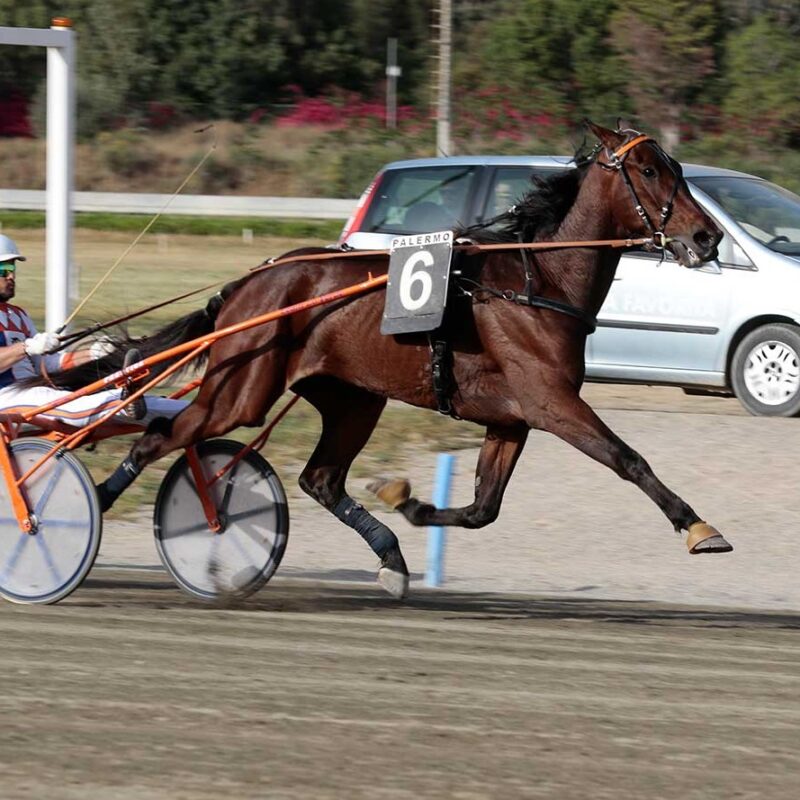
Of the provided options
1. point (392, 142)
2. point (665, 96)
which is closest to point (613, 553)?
point (392, 142)

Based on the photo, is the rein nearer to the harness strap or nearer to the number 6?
the number 6

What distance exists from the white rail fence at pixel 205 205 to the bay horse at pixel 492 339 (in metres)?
21.9

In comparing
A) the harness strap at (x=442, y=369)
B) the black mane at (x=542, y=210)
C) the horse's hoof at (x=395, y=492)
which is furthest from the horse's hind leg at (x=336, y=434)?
the black mane at (x=542, y=210)

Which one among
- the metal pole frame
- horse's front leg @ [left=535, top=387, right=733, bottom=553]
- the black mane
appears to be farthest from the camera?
the metal pole frame

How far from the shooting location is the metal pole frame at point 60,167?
11391 mm

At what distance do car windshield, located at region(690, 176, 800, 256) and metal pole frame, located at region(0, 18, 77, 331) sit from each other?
4323mm

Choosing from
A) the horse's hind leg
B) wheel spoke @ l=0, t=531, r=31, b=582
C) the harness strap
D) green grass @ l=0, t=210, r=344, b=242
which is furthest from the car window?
green grass @ l=0, t=210, r=344, b=242

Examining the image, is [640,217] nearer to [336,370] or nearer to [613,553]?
[336,370]

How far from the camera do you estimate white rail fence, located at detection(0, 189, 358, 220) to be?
Answer: 95.5 ft

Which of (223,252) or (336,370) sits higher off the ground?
(336,370)

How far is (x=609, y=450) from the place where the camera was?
6.57 m

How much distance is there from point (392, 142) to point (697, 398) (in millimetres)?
21770

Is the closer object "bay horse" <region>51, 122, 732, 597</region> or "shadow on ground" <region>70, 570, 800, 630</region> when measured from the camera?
"bay horse" <region>51, 122, 732, 597</region>

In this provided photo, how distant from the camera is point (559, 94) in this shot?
4356 centimetres
